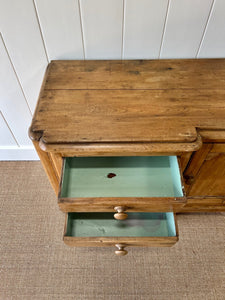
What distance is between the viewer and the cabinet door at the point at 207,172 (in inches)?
30.7

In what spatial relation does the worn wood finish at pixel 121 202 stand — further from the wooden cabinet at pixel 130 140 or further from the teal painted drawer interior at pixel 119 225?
the teal painted drawer interior at pixel 119 225

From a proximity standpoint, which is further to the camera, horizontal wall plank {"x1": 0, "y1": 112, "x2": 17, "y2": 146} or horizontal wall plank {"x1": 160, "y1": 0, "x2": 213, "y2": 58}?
horizontal wall plank {"x1": 0, "y1": 112, "x2": 17, "y2": 146}

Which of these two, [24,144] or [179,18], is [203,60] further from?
[24,144]

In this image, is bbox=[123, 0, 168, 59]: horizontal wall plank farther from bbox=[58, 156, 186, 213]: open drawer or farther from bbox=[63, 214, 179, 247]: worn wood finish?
bbox=[63, 214, 179, 247]: worn wood finish

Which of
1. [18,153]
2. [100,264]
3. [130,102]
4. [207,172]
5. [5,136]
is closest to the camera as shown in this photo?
[130,102]

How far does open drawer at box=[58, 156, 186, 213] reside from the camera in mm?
708

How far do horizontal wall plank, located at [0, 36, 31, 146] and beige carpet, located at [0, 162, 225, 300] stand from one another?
45cm

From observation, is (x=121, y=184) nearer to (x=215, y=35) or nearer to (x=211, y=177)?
(x=211, y=177)

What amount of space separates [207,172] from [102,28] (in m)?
0.69

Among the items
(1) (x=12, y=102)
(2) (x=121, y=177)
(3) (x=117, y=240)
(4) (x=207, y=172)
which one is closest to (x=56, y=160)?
(2) (x=121, y=177)

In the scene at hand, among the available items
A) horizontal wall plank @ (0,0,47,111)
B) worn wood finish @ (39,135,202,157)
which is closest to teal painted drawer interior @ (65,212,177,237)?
worn wood finish @ (39,135,202,157)

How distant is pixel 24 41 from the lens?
0.86 metres

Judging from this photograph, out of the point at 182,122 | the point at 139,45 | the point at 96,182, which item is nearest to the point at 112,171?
the point at 96,182

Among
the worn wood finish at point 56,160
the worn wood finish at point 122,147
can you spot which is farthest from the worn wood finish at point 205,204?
the worn wood finish at point 56,160
